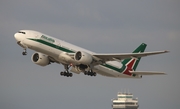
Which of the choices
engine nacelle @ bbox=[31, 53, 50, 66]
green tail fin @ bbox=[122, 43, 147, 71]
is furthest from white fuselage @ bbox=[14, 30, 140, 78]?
green tail fin @ bbox=[122, 43, 147, 71]

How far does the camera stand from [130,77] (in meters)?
101

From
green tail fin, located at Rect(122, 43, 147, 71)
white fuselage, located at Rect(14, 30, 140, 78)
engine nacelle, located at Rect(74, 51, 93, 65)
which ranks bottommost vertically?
engine nacelle, located at Rect(74, 51, 93, 65)

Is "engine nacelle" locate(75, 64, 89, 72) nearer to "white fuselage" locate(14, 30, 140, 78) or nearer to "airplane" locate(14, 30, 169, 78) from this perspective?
"airplane" locate(14, 30, 169, 78)

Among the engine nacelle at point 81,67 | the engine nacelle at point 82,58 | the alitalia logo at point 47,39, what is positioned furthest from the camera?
the engine nacelle at point 81,67

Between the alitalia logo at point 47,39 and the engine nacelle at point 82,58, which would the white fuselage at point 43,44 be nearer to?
the alitalia logo at point 47,39

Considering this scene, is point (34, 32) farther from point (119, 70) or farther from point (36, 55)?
point (119, 70)

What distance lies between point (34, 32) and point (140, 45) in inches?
934

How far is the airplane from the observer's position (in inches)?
3487

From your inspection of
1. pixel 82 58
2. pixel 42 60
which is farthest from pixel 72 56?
pixel 42 60

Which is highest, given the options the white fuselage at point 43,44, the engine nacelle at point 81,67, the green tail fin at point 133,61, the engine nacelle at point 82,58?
the green tail fin at point 133,61

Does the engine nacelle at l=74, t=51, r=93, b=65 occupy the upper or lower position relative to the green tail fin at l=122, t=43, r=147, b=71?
lower

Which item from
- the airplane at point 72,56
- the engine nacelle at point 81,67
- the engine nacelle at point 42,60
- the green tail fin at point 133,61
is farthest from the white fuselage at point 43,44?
the green tail fin at point 133,61

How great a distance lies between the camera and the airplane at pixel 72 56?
8856cm

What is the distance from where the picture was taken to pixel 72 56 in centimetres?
8962
